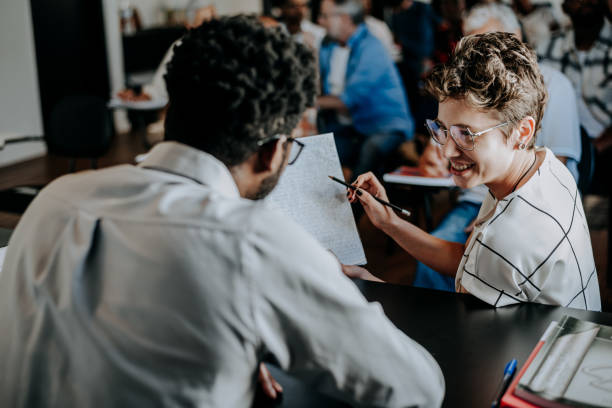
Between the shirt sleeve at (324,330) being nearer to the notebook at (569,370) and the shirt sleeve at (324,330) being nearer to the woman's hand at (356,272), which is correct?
the notebook at (569,370)

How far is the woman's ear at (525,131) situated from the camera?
1.41m

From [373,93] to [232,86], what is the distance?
3.17 meters

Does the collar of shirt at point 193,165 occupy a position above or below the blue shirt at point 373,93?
above

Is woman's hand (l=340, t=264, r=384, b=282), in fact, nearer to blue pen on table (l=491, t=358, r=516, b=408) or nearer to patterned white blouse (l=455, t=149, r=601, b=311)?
patterned white blouse (l=455, t=149, r=601, b=311)

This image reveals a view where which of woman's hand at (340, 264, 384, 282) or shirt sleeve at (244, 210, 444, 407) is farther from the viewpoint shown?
woman's hand at (340, 264, 384, 282)

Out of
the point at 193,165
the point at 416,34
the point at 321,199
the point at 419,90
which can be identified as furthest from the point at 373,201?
the point at 416,34

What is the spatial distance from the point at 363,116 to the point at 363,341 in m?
3.21

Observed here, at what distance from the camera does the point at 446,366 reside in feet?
3.63

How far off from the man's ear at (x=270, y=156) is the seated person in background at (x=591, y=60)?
2735mm

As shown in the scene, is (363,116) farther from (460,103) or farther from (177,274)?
(177,274)

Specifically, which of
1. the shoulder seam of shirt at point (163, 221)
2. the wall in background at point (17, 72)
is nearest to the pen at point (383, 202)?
the shoulder seam of shirt at point (163, 221)

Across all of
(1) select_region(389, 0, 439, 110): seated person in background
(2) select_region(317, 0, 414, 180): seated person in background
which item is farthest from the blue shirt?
(1) select_region(389, 0, 439, 110): seated person in background

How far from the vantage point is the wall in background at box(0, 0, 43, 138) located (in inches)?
221

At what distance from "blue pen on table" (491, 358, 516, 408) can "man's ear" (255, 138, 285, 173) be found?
19.1 inches
